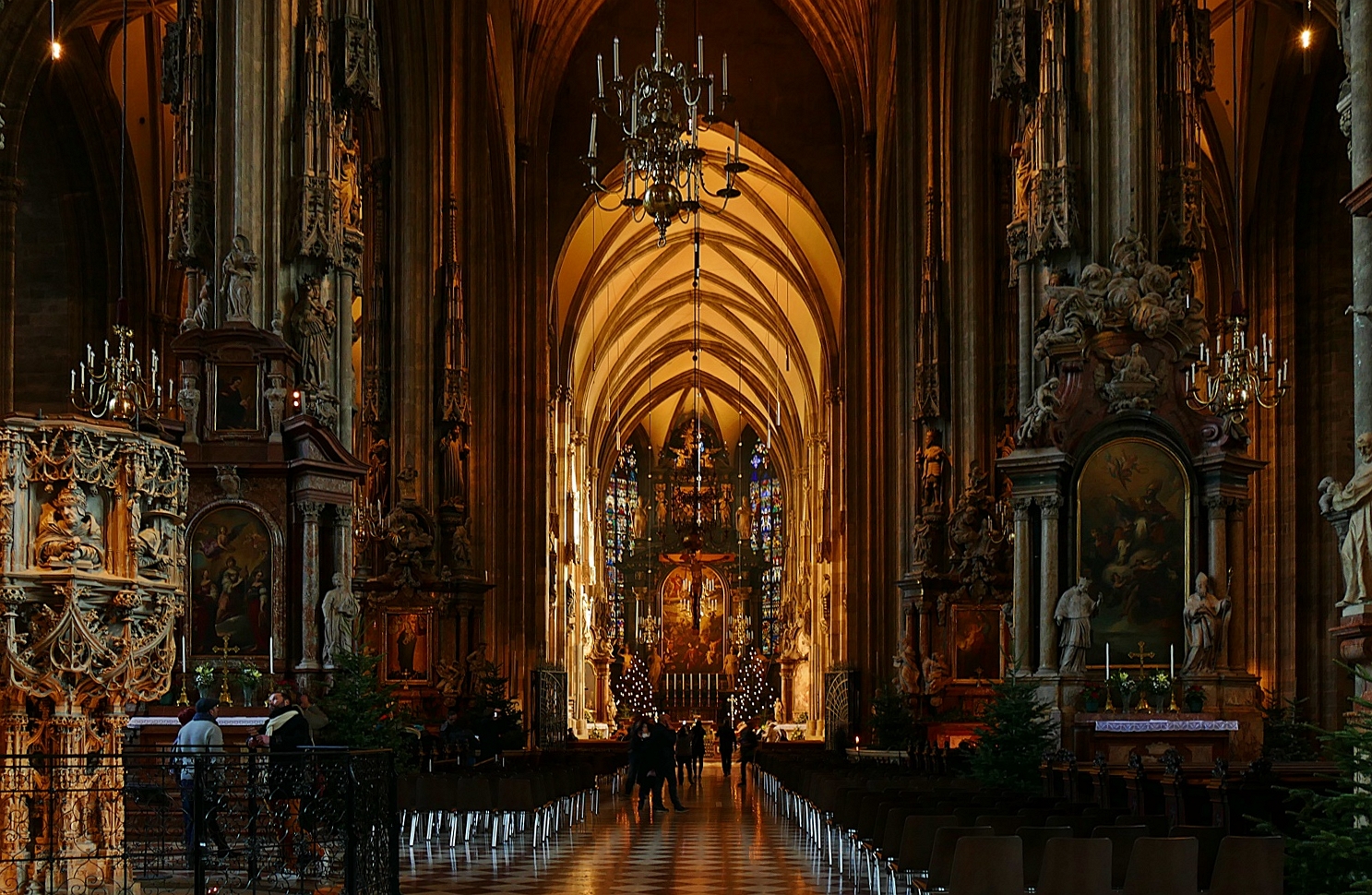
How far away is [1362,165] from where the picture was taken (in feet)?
29.8

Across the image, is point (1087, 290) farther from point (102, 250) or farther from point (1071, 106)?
point (102, 250)

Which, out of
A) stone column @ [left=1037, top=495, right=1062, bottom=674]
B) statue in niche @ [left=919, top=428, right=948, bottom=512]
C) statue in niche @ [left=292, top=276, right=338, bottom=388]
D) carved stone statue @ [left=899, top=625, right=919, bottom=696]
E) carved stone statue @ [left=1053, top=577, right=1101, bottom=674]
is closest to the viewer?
carved stone statue @ [left=1053, top=577, right=1101, bottom=674]

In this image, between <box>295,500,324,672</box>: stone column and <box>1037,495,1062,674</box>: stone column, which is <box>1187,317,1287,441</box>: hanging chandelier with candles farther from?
<box>295,500,324,672</box>: stone column

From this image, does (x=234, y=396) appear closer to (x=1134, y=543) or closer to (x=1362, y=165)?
(x=1134, y=543)

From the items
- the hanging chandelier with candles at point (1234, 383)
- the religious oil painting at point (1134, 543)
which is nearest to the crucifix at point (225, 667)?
the religious oil painting at point (1134, 543)

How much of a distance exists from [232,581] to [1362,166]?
10.6 meters

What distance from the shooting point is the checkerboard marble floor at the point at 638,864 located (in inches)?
478

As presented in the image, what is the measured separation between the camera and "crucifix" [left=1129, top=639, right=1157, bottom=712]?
16245mm

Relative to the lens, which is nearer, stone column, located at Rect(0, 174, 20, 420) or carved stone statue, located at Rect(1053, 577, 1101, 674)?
carved stone statue, located at Rect(1053, 577, 1101, 674)

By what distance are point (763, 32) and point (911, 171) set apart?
1245cm

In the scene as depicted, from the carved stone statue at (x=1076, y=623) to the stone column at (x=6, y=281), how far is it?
1331 cm

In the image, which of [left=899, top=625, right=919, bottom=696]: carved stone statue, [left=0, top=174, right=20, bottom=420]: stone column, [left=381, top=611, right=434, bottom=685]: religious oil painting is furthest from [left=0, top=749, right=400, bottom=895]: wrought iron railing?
[left=899, top=625, right=919, bottom=696]: carved stone statue

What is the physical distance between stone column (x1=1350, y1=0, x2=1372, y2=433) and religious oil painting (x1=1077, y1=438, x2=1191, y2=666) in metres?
7.35

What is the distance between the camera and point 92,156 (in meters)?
28.2
